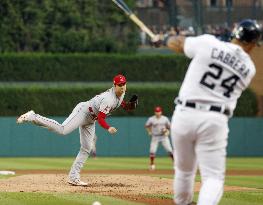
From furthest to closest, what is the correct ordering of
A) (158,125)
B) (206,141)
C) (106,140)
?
(106,140) < (158,125) < (206,141)

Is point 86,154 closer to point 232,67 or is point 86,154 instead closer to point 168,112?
point 232,67

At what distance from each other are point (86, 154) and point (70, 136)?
62.0ft

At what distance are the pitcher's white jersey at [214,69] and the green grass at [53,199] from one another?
3839 millimetres

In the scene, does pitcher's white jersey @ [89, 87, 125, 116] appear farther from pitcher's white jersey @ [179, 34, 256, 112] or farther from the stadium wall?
the stadium wall

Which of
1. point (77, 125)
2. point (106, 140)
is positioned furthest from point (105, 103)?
point (106, 140)

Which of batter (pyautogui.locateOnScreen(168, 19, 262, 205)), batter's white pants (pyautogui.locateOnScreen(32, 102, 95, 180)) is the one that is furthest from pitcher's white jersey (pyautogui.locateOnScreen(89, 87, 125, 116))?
batter (pyautogui.locateOnScreen(168, 19, 262, 205))

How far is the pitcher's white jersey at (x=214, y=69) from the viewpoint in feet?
26.9

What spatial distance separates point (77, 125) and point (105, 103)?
2.44 ft

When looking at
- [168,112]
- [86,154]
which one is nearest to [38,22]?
[168,112]

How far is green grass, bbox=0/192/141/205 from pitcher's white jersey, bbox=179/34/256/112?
3839 mm

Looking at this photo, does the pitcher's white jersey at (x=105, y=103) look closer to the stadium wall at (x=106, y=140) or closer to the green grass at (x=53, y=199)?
the green grass at (x=53, y=199)

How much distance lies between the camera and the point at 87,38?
1711 inches

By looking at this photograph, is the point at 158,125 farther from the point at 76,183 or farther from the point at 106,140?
the point at 76,183

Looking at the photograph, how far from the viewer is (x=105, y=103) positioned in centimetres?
1427
